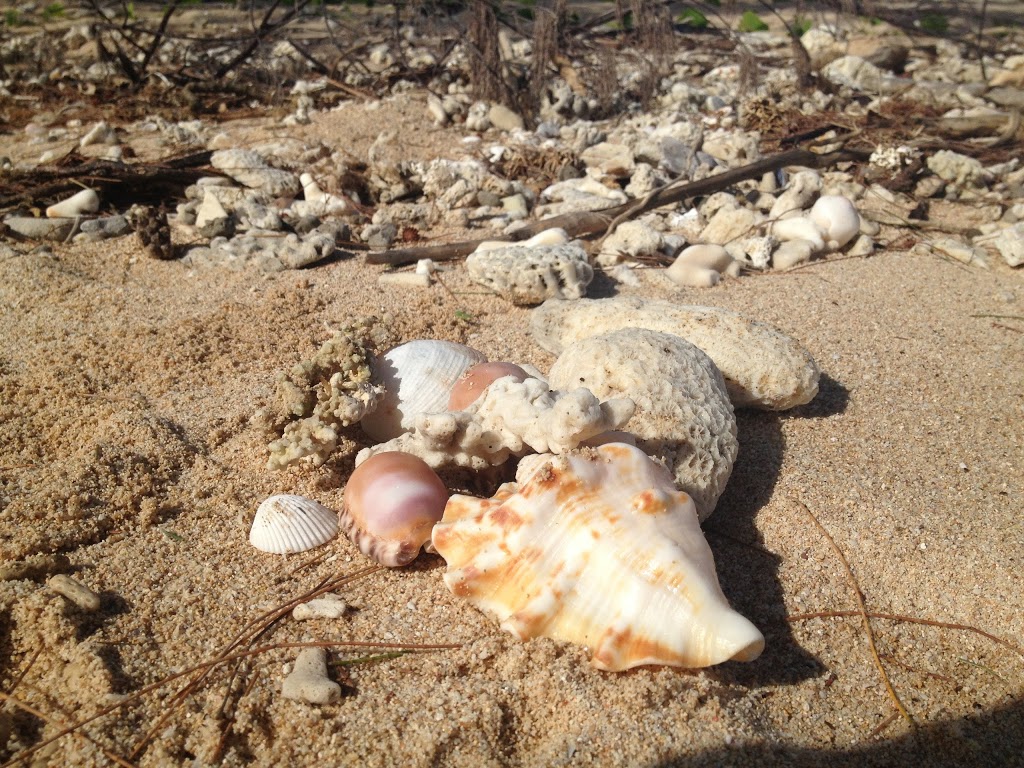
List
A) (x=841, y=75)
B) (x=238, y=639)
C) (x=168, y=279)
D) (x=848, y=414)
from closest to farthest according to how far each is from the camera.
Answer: (x=238, y=639) < (x=848, y=414) < (x=168, y=279) < (x=841, y=75)

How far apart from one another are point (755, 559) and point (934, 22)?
36.4ft

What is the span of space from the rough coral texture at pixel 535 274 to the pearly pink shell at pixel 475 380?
1.05 meters

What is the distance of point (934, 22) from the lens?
33.3ft

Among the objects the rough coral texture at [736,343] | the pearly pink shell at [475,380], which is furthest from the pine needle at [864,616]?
the pearly pink shell at [475,380]

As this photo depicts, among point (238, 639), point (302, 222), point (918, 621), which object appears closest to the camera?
point (238, 639)

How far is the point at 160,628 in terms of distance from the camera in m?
1.74

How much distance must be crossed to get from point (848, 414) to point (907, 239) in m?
2.17

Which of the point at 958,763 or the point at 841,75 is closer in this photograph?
the point at 958,763

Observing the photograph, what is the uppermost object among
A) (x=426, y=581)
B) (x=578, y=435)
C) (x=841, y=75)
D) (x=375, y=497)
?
(x=578, y=435)

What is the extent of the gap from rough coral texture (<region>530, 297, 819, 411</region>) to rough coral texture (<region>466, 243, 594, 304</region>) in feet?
1.52

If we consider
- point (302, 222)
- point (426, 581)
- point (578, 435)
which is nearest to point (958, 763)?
point (578, 435)

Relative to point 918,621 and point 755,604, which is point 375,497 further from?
point 918,621

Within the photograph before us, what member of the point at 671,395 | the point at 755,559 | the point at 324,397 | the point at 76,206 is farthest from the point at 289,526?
the point at 76,206

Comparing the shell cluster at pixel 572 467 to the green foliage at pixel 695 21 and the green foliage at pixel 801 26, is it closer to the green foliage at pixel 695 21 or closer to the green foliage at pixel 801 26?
the green foliage at pixel 695 21
